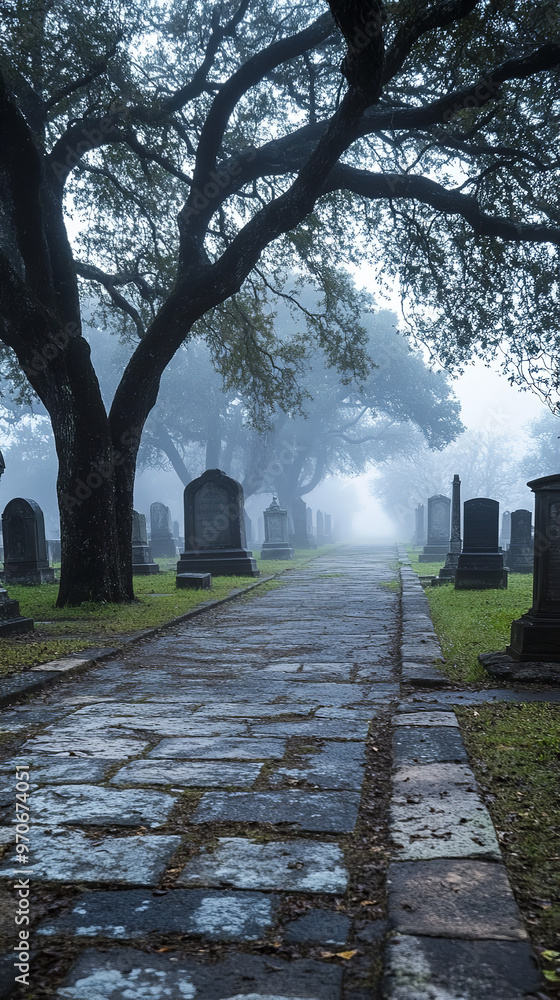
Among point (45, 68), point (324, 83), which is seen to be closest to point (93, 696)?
point (45, 68)

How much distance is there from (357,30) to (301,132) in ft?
17.4

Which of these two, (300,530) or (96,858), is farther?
(300,530)

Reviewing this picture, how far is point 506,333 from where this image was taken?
12625 millimetres

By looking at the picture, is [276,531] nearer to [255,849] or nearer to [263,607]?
[263,607]

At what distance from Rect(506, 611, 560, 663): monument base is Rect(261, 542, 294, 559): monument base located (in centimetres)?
2098

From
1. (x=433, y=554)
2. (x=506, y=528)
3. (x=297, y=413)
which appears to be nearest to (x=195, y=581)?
(x=433, y=554)

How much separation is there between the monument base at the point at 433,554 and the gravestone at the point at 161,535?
33.1 feet

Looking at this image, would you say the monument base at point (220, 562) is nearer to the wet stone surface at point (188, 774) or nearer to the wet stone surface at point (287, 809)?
the wet stone surface at point (188, 774)

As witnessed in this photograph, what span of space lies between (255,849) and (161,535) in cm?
2710

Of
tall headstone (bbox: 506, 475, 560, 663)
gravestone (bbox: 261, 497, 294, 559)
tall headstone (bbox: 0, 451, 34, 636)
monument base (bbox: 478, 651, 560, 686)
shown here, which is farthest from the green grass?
gravestone (bbox: 261, 497, 294, 559)

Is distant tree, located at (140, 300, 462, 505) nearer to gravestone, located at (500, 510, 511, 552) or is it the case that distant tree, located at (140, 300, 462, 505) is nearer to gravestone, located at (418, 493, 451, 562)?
gravestone, located at (500, 510, 511, 552)

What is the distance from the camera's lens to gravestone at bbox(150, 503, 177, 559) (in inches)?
1139

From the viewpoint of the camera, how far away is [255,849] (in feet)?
8.36

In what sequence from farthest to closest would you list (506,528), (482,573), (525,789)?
(506,528) → (482,573) → (525,789)
